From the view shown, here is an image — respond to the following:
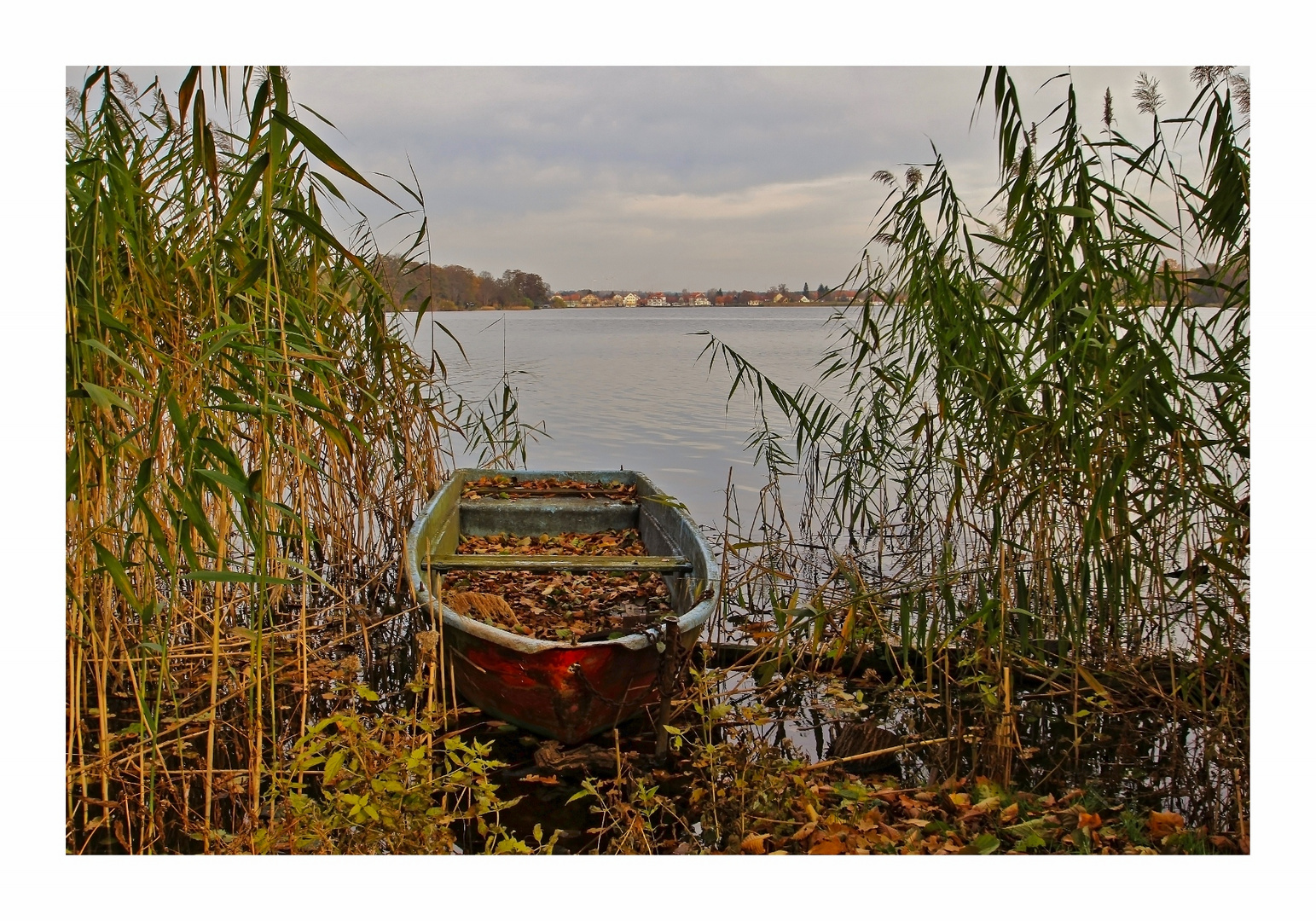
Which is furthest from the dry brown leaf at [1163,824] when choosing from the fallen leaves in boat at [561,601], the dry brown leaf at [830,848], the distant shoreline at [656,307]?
the distant shoreline at [656,307]

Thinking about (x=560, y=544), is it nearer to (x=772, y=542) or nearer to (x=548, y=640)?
(x=548, y=640)

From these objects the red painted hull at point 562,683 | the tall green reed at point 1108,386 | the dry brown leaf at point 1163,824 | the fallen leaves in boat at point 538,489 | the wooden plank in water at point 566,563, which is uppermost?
the tall green reed at point 1108,386

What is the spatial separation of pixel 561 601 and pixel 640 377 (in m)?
4.92

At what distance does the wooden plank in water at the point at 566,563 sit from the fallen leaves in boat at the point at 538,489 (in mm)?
1287

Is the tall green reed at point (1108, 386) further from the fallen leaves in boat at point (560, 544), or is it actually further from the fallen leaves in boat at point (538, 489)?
the fallen leaves in boat at point (538, 489)

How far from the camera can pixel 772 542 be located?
2.27 m

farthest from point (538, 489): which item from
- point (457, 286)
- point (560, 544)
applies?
point (457, 286)

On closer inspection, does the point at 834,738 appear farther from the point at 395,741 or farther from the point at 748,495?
the point at 748,495

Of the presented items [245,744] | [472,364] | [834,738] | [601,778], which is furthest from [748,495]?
[245,744]

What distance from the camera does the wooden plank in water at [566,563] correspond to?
10.2ft

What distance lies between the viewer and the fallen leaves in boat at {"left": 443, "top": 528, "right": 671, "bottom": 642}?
2.72 meters
